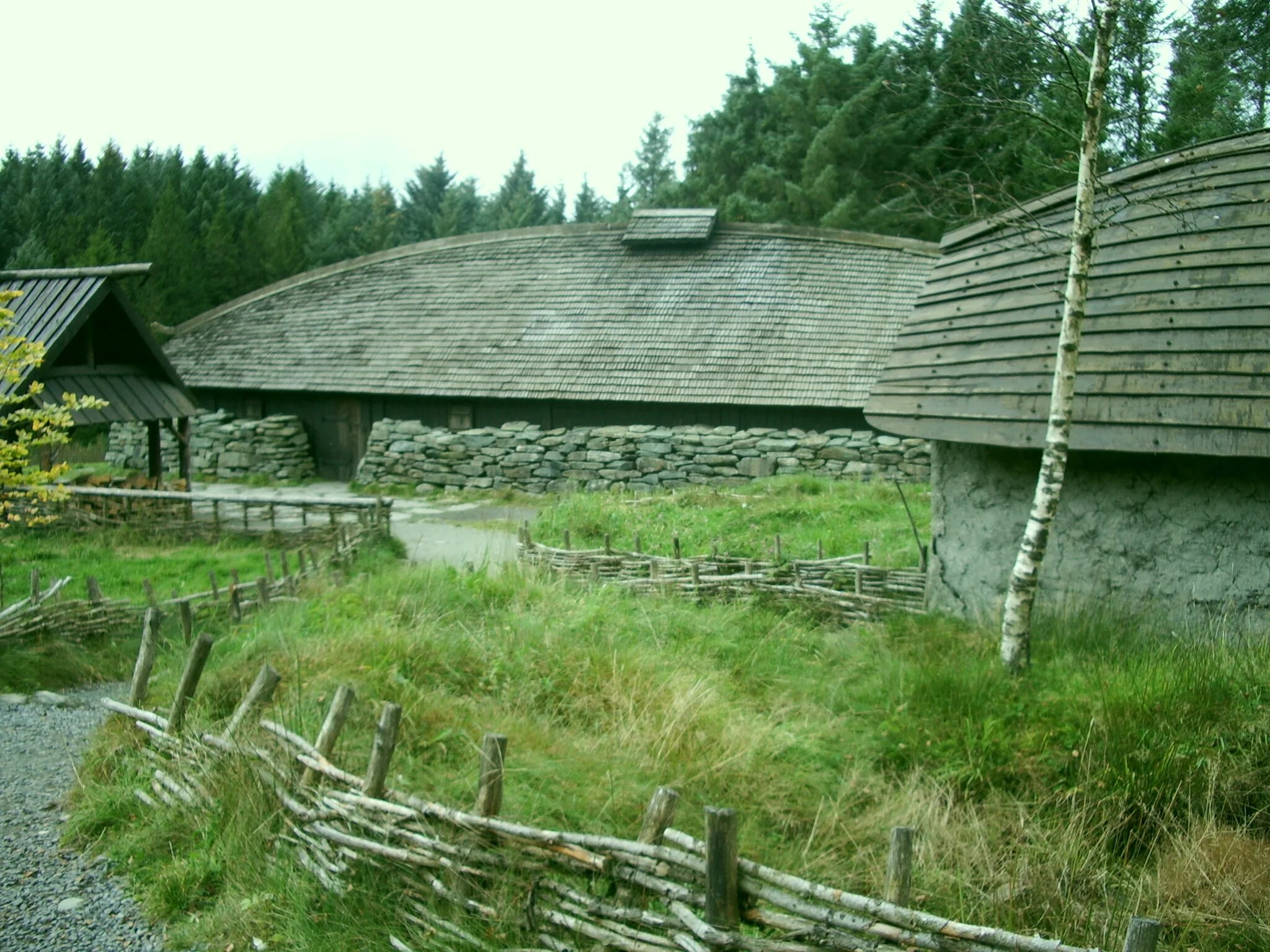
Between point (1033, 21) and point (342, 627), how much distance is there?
220 inches

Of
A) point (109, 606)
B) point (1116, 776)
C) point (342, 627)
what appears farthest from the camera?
point (109, 606)

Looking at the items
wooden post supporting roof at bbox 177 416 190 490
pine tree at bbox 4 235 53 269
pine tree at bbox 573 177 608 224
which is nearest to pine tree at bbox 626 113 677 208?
pine tree at bbox 573 177 608 224

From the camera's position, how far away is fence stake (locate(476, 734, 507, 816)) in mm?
4258

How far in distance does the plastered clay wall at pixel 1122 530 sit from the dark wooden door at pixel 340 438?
15.2 meters

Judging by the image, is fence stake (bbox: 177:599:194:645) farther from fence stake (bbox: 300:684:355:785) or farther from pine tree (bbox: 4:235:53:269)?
pine tree (bbox: 4:235:53:269)

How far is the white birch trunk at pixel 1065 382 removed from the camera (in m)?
6.03

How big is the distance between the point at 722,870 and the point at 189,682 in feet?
11.2

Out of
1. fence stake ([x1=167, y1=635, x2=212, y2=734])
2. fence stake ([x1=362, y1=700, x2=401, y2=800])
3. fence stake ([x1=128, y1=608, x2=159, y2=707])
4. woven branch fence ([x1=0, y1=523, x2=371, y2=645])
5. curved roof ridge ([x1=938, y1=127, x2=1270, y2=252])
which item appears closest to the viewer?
fence stake ([x1=362, y1=700, x2=401, y2=800])

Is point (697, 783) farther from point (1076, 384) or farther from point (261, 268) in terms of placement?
point (261, 268)

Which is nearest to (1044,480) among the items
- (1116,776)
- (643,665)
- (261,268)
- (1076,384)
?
(1076,384)

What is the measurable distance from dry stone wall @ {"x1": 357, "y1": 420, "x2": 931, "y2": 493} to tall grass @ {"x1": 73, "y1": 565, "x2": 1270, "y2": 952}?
1055cm

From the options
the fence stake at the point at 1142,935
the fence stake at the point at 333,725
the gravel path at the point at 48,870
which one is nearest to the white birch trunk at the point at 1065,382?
the fence stake at the point at 1142,935

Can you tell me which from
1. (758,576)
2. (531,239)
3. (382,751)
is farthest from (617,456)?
(382,751)

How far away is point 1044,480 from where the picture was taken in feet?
20.0
